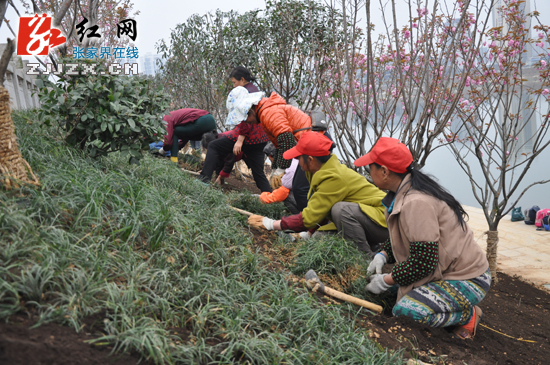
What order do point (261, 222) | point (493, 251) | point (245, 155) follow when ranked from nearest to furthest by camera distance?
point (261, 222) → point (493, 251) → point (245, 155)

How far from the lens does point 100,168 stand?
11.7 ft

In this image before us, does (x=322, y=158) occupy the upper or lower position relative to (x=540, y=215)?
upper

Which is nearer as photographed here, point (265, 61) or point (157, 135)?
point (157, 135)

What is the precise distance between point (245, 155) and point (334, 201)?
211 cm

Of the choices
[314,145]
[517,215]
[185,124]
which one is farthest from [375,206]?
[517,215]

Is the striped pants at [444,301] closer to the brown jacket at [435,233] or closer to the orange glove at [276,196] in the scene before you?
the brown jacket at [435,233]

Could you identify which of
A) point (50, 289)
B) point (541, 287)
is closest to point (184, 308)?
point (50, 289)

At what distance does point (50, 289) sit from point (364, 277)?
2.19m

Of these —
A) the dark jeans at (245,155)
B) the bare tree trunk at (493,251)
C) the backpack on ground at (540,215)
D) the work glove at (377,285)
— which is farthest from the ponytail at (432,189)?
the backpack on ground at (540,215)

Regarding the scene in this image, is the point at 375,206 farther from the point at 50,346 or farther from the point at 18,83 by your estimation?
the point at 18,83

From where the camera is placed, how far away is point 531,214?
862 centimetres

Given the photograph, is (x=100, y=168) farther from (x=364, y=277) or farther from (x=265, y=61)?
(x=265, y=61)

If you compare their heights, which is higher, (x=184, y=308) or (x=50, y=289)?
(x=50, y=289)

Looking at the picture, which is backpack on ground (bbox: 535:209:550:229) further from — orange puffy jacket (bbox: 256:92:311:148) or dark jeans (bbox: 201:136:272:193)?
orange puffy jacket (bbox: 256:92:311:148)
